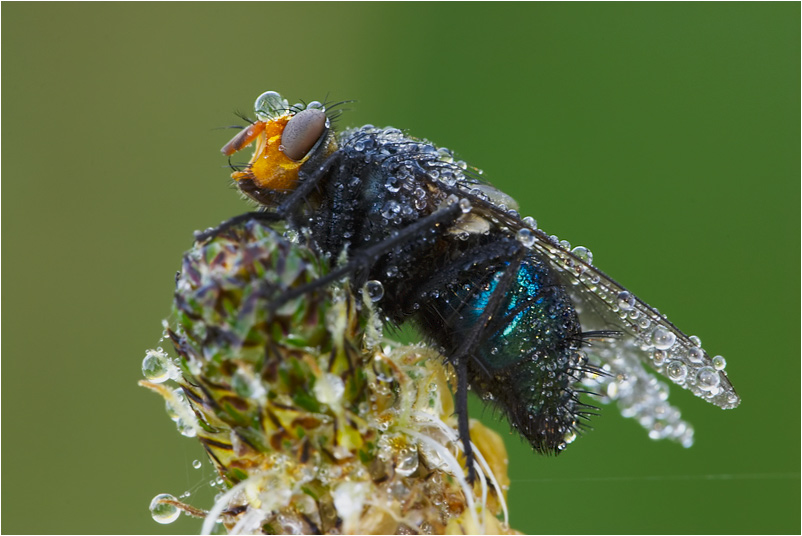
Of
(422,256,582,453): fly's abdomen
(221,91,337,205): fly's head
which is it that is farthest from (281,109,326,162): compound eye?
(422,256,582,453): fly's abdomen

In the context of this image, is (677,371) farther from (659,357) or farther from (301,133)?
(301,133)

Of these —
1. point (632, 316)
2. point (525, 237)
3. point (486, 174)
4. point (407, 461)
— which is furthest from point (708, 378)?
point (486, 174)

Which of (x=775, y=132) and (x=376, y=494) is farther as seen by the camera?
(x=775, y=132)

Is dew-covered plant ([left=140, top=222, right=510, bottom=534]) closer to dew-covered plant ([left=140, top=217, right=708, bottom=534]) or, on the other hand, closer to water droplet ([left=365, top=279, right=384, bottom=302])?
dew-covered plant ([left=140, top=217, right=708, bottom=534])

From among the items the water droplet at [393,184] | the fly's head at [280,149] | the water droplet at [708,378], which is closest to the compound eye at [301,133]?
the fly's head at [280,149]

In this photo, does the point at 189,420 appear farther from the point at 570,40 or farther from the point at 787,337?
the point at 570,40

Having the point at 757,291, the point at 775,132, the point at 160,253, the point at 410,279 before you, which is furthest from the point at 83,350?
the point at 775,132
